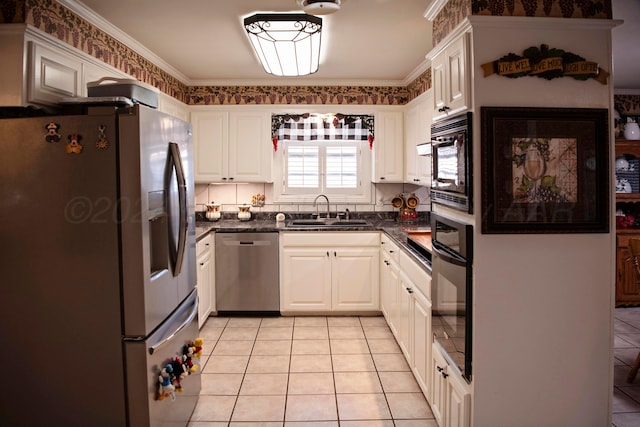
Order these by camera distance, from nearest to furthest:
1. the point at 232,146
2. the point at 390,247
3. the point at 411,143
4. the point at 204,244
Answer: the point at 390,247
the point at 204,244
the point at 411,143
the point at 232,146

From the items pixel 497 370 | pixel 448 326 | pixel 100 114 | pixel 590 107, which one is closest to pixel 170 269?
pixel 100 114

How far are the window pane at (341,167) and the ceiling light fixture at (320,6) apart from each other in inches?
106

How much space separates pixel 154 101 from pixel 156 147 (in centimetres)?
57

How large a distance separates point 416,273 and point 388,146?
222 centimetres

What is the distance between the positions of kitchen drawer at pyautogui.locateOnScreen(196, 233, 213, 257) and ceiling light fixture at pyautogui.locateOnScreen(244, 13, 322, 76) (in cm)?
159

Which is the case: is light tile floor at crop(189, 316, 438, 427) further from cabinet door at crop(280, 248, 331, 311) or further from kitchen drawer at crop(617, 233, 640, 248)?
kitchen drawer at crop(617, 233, 640, 248)

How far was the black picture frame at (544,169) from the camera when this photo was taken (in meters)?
2.08

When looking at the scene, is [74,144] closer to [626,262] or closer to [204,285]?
[204,285]

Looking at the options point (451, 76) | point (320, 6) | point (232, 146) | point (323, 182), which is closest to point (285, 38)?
point (320, 6)

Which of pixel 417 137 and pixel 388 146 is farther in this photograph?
pixel 388 146

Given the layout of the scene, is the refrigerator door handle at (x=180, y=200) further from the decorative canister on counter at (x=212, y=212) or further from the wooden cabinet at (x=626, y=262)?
the wooden cabinet at (x=626, y=262)

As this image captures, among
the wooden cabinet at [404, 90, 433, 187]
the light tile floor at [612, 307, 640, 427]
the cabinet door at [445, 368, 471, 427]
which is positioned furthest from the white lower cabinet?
the wooden cabinet at [404, 90, 433, 187]

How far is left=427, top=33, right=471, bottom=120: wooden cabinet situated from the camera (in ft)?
7.07

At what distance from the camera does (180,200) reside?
2494mm
